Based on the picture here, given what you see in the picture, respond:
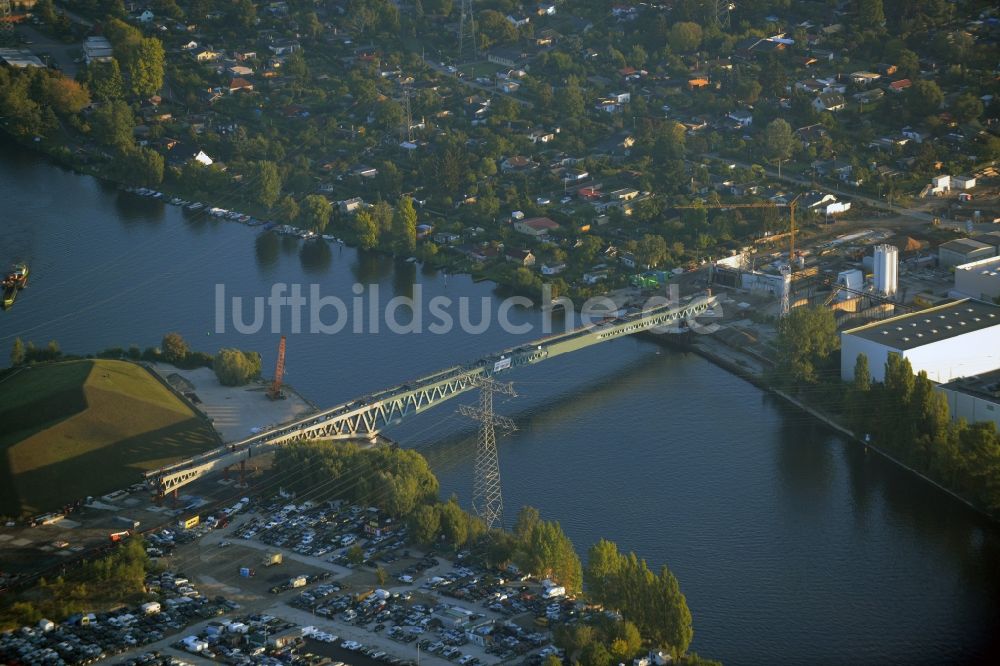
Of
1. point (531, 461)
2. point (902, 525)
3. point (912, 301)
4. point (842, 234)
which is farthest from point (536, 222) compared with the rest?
point (902, 525)

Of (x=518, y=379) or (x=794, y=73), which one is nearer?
(x=518, y=379)

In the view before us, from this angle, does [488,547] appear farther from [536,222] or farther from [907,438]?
[536,222]

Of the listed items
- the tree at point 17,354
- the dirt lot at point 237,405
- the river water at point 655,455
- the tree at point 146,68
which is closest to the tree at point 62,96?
the tree at point 146,68

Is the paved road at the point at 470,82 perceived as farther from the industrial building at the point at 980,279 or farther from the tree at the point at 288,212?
the industrial building at the point at 980,279

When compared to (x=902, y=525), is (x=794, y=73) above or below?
above

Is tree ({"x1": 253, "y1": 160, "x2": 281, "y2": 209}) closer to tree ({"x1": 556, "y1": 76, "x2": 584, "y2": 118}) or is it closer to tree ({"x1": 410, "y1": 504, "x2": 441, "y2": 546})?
tree ({"x1": 556, "y1": 76, "x2": 584, "y2": 118})
